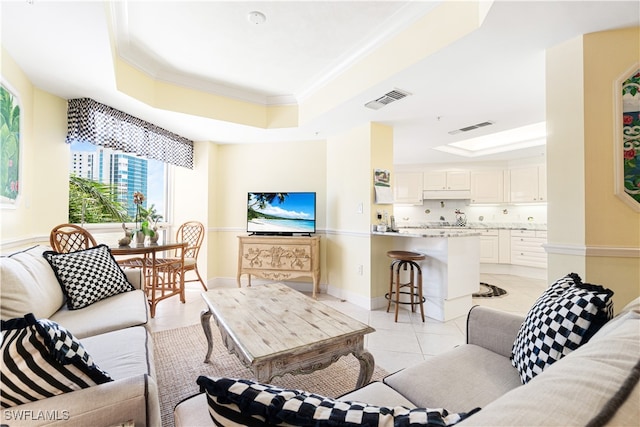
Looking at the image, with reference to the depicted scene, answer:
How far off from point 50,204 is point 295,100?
280 centimetres

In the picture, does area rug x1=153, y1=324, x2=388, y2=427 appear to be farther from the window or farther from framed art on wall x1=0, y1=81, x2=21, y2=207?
the window

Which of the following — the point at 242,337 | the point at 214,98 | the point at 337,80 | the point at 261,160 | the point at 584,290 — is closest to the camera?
the point at 584,290

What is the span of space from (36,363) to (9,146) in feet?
7.26

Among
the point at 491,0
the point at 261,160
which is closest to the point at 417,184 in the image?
the point at 261,160

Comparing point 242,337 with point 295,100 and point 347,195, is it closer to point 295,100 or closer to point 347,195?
point 347,195

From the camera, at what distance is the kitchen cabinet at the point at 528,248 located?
5035 mm

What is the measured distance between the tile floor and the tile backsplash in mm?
2262

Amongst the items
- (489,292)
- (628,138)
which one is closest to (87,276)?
(628,138)

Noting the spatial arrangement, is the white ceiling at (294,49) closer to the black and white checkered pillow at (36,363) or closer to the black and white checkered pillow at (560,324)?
the black and white checkered pillow at (560,324)

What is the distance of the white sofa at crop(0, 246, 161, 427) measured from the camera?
0.78 meters

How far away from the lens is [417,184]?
6.35m

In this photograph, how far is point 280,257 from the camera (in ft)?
12.4

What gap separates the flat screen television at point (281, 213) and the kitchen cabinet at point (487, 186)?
13.4 feet

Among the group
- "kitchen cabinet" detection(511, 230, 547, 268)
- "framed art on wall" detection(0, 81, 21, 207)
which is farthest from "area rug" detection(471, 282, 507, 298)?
"framed art on wall" detection(0, 81, 21, 207)
